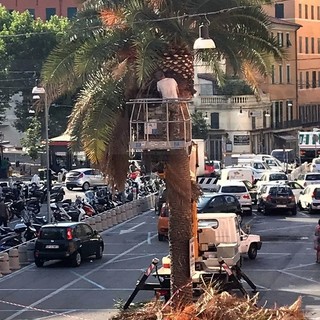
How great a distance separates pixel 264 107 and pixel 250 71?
71.0m

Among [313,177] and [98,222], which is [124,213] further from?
[313,177]

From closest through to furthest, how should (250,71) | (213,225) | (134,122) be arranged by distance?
(134,122) → (250,71) → (213,225)

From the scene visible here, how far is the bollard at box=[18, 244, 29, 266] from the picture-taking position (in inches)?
1330

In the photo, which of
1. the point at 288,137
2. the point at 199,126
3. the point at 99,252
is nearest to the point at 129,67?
the point at 99,252

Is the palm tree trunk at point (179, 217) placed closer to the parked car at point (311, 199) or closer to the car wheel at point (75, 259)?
the car wheel at point (75, 259)

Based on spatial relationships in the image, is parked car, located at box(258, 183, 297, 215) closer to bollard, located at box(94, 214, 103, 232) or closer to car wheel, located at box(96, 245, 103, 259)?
bollard, located at box(94, 214, 103, 232)

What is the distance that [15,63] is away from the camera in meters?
81.4

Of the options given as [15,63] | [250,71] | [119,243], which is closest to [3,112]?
[15,63]

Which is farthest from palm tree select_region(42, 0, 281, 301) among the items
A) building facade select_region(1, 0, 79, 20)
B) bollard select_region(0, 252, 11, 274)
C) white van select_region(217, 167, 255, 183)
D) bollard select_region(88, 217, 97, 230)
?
building facade select_region(1, 0, 79, 20)

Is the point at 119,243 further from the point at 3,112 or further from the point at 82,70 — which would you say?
the point at 3,112

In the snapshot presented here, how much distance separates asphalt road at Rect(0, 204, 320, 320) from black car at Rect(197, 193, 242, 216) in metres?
1.38

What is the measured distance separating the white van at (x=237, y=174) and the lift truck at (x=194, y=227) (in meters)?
26.2

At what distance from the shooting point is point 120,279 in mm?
29703

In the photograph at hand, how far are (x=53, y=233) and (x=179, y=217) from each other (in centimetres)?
1307
